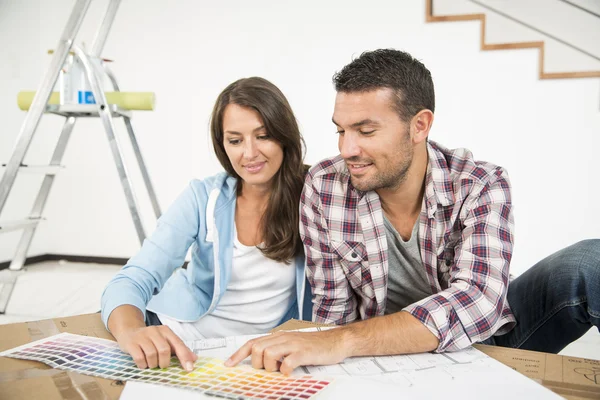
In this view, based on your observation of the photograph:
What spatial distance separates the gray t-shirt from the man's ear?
208 mm

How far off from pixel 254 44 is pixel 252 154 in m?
2.05

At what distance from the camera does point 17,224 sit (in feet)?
6.53

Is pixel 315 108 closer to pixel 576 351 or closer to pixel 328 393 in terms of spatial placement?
pixel 576 351

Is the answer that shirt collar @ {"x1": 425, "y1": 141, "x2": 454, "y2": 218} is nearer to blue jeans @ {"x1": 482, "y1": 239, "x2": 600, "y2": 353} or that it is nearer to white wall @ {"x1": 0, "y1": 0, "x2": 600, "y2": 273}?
blue jeans @ {"x1": 482, "y1": 239, "x2": 600, "y2": 353}

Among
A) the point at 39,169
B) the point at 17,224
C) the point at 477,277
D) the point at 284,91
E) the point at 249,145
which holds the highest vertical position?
the point at 284,91

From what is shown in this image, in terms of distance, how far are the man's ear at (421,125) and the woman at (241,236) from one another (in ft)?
1.09

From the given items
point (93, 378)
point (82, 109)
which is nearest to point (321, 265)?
point (93, 378)

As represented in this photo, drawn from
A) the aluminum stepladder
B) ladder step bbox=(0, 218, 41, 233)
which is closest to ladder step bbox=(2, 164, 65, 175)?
the aluminum stepladder

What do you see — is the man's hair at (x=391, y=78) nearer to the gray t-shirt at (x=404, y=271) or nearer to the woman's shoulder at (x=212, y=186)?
the gray t-shirt at (x=404, y=271)

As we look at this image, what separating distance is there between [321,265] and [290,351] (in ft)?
1.52

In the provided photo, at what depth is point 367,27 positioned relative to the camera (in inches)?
112

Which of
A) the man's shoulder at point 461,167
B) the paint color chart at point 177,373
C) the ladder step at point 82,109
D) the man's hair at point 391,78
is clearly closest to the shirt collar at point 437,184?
the man's shoulder at point 461,167

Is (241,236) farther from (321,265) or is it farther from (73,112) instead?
(73,112)

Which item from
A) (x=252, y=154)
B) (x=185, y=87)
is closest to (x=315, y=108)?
(x=185, y=87)
